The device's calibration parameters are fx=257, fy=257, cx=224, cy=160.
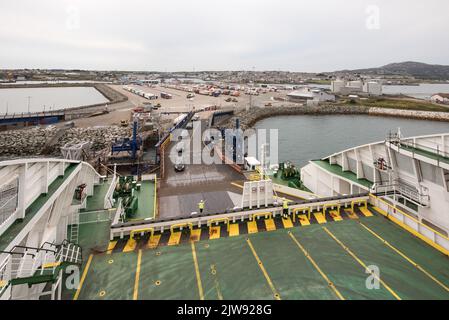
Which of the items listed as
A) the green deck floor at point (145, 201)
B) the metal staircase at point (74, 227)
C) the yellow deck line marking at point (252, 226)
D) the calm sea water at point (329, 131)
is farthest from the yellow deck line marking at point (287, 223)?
the calm sea water at point (329, 131)

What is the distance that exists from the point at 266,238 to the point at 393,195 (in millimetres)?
6433

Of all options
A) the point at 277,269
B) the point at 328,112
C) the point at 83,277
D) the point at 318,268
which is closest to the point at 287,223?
the point at 318,268

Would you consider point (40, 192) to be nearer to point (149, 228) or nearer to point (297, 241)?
point (149, 228)

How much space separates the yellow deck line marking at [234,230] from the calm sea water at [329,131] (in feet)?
78.1

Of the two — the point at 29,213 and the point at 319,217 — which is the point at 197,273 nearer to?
the point at 29,213

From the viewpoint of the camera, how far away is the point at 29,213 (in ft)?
23.2

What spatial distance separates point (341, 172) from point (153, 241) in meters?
11.7

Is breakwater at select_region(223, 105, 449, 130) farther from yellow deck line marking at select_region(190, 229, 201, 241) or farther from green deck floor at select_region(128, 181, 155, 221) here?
yellow deck line marking at select_region(190, 229, 201, 241)

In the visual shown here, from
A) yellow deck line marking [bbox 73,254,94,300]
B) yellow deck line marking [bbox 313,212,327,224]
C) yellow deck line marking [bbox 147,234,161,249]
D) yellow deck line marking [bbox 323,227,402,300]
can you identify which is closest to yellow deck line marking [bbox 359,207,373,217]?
yellow deck line marking [bbox 313,212,327,224]

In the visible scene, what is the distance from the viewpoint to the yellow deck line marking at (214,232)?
29.4 ft

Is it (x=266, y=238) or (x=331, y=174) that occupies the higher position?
(x=331, y=174)

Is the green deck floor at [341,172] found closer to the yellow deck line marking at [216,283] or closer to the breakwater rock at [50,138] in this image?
the yellow deck line marking at [216,283]
